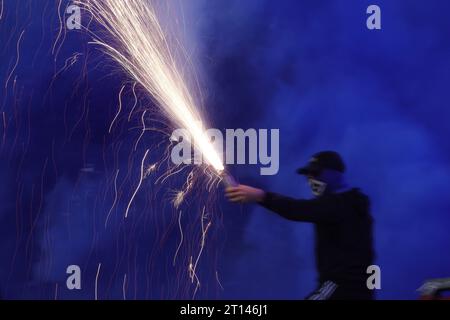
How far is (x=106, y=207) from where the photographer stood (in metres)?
4.14

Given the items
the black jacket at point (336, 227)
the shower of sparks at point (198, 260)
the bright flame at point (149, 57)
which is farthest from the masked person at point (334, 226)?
the bright flame at point (149, 57)

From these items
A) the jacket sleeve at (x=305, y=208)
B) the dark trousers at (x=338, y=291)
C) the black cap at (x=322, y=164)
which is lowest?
the dark trousers at (x=338, y=291)

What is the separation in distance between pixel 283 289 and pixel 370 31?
1.70 metres

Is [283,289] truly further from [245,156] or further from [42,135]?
[42,135]

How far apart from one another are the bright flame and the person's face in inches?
23.0

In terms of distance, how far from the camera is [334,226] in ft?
12.0

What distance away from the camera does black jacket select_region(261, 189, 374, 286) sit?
3564 millimetres

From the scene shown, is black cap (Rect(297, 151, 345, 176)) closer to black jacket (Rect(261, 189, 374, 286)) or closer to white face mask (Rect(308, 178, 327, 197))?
white face mask (Rect(308, 178, 327, 197))

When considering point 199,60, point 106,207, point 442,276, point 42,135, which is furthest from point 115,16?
point 442,276

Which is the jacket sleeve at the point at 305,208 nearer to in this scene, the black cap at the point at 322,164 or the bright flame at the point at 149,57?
the black cap at the point at 322,164

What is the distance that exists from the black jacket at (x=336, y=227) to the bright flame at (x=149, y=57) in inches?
29.1

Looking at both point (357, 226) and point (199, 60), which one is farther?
point (199, 60)

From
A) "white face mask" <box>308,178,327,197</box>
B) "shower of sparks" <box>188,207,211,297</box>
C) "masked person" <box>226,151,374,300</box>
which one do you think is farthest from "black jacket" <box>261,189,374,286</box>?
"shower of sparks" <box>188,207,211,297</box>

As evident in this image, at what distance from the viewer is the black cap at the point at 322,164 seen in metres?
3.90
